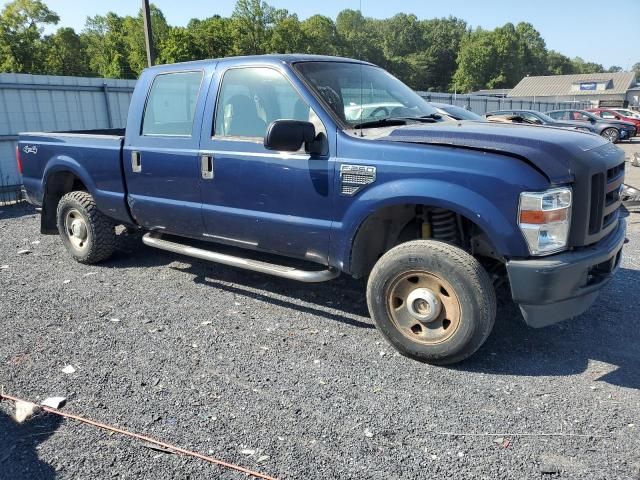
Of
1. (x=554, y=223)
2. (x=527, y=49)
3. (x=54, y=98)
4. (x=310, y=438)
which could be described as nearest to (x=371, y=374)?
(x=310, y=438)

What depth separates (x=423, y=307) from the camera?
3500 millimetres

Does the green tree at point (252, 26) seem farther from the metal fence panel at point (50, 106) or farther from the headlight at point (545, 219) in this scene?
the headlight at point (545, 219)

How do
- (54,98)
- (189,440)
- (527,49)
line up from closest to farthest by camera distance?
(189,440) → (54,98) → (527,49)

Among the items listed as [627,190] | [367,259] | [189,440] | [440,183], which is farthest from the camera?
[627,190]

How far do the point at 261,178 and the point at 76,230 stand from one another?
283 cm

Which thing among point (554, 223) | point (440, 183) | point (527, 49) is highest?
point (527, 49)

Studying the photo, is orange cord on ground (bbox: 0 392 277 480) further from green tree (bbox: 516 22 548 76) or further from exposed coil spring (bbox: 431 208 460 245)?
green tree (bbox: 516 22 548 76)

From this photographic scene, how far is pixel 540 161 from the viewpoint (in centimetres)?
301

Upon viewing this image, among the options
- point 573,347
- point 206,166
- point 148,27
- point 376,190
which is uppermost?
point 148,27

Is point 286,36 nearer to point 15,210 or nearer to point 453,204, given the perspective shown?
point 15,210

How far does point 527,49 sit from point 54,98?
119 metres

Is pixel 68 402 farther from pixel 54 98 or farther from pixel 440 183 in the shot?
pixel 54 98

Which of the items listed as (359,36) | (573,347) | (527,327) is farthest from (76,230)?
(359,36)

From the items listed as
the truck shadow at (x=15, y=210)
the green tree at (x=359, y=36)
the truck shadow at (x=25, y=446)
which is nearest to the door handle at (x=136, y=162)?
the truck shadow at (x=25, y=446)
